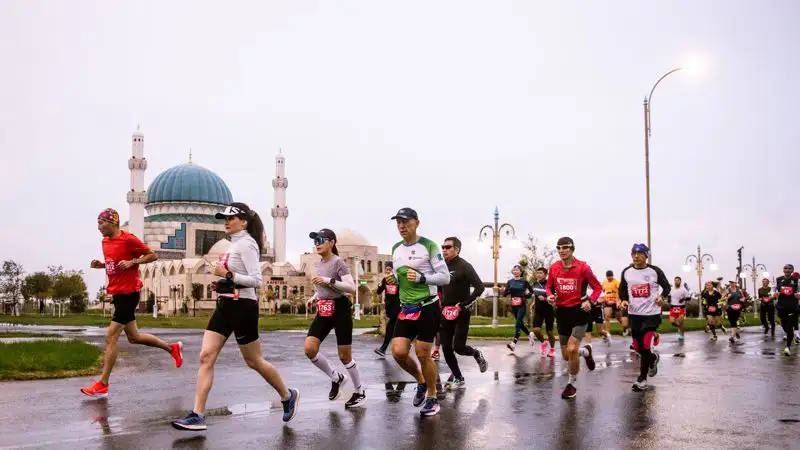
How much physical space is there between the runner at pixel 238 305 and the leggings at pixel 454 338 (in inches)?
134

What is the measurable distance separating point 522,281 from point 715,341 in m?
7.80

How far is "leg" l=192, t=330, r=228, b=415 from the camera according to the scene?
7.12m

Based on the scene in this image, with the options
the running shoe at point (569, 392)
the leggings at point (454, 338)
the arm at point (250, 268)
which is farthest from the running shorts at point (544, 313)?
the arm at point (250, 268)

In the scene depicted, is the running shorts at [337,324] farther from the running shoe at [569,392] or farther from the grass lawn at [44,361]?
the grass lawn at [44,361]

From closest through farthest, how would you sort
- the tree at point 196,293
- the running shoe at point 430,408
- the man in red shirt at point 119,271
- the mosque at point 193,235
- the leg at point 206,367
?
1. the leg at point 206,367
2. the running shoe at point 430,408
3. the man in red shirt at point 119,271
4. the tree at point 196,293
5. the mosque at point 193,235

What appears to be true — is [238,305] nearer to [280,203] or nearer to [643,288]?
[643,288]

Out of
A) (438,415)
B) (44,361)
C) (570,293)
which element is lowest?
(438,415)

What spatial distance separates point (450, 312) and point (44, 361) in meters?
6.49

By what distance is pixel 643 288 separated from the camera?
1094cm

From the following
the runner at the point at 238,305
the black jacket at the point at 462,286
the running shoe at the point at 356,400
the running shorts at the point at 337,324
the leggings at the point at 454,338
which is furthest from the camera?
the black jacket at the point at 462,286

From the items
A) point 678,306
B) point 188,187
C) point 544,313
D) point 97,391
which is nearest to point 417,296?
point 97,391

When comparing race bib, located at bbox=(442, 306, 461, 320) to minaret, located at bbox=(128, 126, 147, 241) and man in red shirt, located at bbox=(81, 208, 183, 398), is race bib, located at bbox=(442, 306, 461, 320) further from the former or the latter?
minaret, located at bbox=(128, 126, 147, 241)

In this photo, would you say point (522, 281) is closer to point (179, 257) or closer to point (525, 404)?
point (525, 404)

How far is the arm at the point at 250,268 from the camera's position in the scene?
7.39 metres
